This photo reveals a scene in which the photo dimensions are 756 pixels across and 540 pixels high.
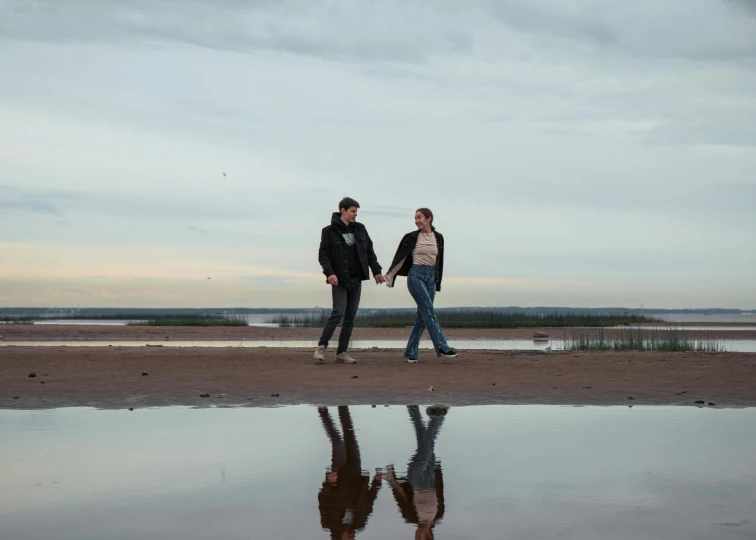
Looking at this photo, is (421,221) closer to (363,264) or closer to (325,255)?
(363,264)

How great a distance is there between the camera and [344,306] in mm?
12812

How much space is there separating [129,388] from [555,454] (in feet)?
18.6

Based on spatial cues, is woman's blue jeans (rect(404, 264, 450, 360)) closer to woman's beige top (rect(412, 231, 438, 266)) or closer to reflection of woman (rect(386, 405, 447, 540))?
woman's beige top (rect(412, 231, 438, 266))

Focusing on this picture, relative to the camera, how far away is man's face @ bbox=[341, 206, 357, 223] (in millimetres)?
12719

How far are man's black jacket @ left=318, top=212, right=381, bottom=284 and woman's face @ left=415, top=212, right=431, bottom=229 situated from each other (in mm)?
760

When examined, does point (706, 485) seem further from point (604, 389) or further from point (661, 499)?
point (604, 389)

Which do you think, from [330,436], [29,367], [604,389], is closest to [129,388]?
[29,367]

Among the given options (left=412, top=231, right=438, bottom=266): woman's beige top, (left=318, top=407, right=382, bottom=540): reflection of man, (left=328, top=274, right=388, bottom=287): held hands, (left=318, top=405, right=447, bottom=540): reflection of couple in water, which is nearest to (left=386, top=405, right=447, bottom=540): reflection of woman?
(left=318, top=405, right=447, bottom=540): reflection of couple in water

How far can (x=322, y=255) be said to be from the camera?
12.7 meters

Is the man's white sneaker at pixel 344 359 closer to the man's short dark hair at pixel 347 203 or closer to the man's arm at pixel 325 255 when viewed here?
the man's arm at pixel 325 255

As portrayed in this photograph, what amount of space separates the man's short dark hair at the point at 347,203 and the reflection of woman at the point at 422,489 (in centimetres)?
643

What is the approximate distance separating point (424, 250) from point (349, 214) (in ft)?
3.84

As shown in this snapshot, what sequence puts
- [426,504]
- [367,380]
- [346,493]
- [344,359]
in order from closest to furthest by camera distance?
[426,504] < [346,493] < [367,380] < [344,359]

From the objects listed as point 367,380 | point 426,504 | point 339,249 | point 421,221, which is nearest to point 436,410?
point 367,380
